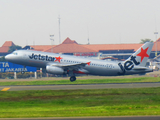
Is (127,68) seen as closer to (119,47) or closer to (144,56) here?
(144,56)

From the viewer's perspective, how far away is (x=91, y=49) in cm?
12875

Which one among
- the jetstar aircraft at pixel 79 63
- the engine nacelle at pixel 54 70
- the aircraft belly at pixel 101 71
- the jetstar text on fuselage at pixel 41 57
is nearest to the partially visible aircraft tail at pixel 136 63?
Answer: the jetstar aircraft at pixel 79 63

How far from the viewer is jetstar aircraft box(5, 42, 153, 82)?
4359 cm

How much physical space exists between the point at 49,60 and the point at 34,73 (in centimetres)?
2627

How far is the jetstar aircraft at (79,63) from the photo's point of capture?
1716 inches

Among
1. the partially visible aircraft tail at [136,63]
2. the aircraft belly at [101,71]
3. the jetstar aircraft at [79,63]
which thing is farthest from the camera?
the aircraft belly at [101,71]

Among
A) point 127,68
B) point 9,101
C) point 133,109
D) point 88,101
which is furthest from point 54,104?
point 127,68

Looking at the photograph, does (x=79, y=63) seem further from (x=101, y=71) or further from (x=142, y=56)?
(x=142, y=56)

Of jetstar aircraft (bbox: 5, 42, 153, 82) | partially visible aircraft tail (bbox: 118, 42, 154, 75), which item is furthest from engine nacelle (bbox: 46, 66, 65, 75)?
partially visible aircraft tail (bbox: 118, 42, 154, 75)

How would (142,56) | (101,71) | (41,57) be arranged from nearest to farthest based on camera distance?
(41,57), (142,56), (101,71)

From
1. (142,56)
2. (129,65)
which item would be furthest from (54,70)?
(142,56)

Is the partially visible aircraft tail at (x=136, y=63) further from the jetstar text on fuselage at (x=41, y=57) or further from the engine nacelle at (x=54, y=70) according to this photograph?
the jetstar text on fuselage at (x=41, y=57)

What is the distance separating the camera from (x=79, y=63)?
4284 centimetres

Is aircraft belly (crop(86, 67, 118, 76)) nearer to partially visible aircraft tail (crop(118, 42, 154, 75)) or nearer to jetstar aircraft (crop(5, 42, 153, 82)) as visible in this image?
jetstar aircraft (crop(5, 42, 153, 82))
